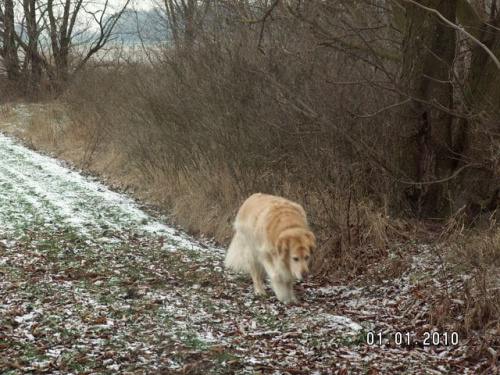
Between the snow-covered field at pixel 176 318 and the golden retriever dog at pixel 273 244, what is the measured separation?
26 centimetres

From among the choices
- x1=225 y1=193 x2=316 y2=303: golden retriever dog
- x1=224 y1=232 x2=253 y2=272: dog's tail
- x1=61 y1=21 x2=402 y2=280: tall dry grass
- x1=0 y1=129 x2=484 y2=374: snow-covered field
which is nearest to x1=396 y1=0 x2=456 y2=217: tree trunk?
x1=61 y1=21 x2=402 y2=280: tall dry grass

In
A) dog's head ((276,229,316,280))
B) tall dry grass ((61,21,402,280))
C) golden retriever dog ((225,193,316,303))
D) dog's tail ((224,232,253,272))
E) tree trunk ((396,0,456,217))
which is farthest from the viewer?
tall dry grass ((61,21,402,280))

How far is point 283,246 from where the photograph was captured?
6.52 metres

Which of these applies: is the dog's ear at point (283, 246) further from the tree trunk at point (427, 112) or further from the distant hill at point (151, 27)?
the distant hill at point (151, 27)

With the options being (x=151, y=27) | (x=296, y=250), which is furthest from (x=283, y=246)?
(x=151, y=27)

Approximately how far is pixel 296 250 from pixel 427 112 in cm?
316

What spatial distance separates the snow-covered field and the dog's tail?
0.66 ft

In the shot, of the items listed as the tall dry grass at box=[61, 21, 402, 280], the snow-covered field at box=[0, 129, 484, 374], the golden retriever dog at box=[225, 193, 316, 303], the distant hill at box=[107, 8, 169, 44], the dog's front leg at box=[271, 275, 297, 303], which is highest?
the distant hill at box=[107, 8, 169, 44]

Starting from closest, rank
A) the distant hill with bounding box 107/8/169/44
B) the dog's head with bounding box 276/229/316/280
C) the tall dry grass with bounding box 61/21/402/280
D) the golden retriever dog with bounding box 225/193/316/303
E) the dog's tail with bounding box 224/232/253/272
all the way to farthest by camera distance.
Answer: the dog's head with bounding box 276/229/316/280 → the golden retriever dog with bounding box 225/193/316/303 → the dog's tail with bounding box 224/232/253/272 → the tall dry grass with bounding box 61/21/402/280 → the distant hill with bounding box 107/8/169/44

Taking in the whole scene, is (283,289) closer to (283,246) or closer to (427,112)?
(283,246)

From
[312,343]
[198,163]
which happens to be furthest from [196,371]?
[198,163]

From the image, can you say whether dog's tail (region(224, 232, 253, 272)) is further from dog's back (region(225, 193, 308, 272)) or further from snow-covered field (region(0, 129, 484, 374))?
snow-covered field (region(0, 129, 484, 374))

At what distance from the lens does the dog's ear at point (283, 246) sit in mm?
6527

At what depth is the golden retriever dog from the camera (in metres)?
6.51
